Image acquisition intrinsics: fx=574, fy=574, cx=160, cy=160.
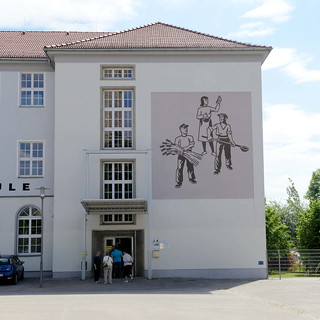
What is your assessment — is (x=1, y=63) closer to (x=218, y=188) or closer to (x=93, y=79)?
(x=93, y=79)

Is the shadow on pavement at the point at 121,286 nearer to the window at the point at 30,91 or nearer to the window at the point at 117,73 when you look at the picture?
the window at the point at 30,91

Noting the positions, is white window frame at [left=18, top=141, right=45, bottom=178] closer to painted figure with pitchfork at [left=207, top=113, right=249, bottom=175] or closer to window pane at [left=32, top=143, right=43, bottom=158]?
window pane at [left=32, top=143, right=43, bottom=158]

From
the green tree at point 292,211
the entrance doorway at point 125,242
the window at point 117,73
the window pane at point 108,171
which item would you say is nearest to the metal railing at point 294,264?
the entrance doorway at point 125,242

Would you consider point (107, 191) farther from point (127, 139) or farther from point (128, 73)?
point (128, 73)

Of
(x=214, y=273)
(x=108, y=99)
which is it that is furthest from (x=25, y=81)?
(x=214, y=273)

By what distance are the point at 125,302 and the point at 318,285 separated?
1083 cm

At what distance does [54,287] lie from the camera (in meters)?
25.0

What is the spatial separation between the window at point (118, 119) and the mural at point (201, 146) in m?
1.34

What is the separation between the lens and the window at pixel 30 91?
3177 cm

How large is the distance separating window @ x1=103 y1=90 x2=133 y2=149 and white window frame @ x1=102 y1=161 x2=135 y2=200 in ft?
3.35

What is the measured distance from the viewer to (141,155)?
96.0ft

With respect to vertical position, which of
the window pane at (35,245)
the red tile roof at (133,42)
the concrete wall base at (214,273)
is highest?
the red tile roof at (133,42)

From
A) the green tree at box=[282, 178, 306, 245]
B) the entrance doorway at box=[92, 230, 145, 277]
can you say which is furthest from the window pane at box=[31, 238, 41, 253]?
the green tree at box=[282, 178, 306, 245]

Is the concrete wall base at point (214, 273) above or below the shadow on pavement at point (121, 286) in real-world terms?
above
